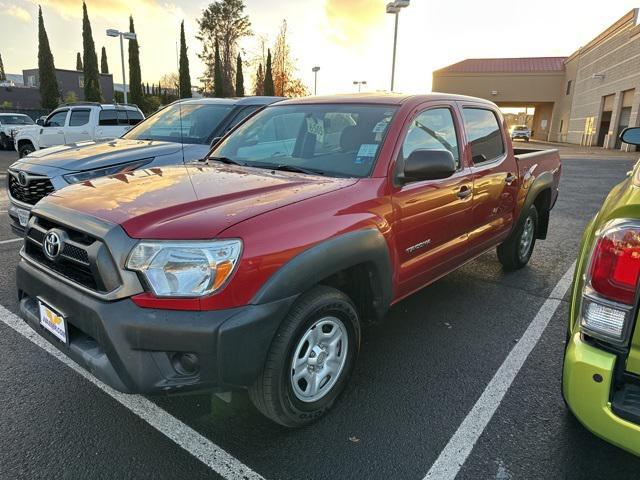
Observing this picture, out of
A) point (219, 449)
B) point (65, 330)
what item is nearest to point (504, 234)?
point (219, 449)

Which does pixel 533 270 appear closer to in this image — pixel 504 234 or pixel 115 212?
pixel 504 234

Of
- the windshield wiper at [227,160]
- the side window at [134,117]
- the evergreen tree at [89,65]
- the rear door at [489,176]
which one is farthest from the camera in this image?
the evergreen tree at [89,65]

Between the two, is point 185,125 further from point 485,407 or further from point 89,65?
point 89,65

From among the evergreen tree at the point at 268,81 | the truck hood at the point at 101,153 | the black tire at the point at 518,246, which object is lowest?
the black tire at the point at 518,246

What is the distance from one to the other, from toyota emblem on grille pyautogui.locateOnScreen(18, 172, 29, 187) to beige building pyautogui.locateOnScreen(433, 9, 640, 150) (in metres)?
32.9

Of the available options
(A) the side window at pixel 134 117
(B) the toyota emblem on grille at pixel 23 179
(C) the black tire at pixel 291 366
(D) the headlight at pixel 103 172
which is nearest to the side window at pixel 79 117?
(A) the side window at pixel 134 117

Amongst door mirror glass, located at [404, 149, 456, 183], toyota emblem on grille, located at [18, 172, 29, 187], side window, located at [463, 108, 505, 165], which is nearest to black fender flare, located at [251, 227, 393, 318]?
door mirror glass, located at [404, 149, 456, 183]

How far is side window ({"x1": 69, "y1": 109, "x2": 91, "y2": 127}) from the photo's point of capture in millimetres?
11797

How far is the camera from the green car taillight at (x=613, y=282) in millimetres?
1792

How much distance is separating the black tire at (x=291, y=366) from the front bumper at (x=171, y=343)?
3.4 inches

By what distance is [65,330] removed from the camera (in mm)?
2342

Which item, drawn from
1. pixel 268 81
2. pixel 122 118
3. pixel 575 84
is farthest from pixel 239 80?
Answer: pixel 575 84

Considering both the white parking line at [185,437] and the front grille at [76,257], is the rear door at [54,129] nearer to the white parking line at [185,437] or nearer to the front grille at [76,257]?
the white parking line at [185,437]

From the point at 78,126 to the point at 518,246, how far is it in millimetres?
10750
